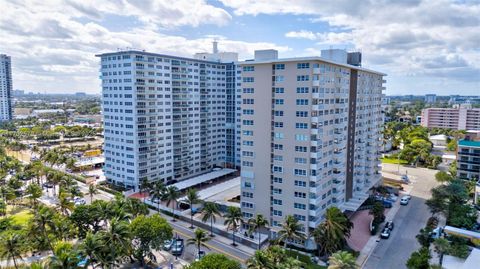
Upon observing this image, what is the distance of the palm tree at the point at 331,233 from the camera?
46.2 m

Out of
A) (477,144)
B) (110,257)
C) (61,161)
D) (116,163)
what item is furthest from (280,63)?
(61,161)

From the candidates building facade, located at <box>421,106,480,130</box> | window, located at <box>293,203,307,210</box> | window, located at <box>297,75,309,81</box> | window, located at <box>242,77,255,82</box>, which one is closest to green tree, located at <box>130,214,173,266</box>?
window, located at <box>293,203,307,210</box>

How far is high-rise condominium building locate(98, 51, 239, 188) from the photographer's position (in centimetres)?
7812

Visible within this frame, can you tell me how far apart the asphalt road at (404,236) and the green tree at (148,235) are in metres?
30.3

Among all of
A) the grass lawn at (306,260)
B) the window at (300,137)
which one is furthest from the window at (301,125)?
the grass lawn at (306,260)

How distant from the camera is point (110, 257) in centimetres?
3712

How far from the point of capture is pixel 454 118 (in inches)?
7451

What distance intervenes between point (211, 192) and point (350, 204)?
30.4 meters

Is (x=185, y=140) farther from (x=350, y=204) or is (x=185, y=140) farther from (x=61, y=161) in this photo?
(x=350, y=204)

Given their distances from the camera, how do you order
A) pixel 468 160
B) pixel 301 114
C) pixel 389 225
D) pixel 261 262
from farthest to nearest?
pixel 468 160 → pixel 389 225 → pixel 301 114 → pixel 261 262

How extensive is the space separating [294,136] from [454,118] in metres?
182

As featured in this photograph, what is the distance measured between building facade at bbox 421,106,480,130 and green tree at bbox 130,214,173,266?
194595mm

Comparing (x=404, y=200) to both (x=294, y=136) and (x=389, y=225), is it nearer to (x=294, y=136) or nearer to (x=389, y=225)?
(x=389, y=225)

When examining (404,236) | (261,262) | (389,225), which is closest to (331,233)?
(261,262)
